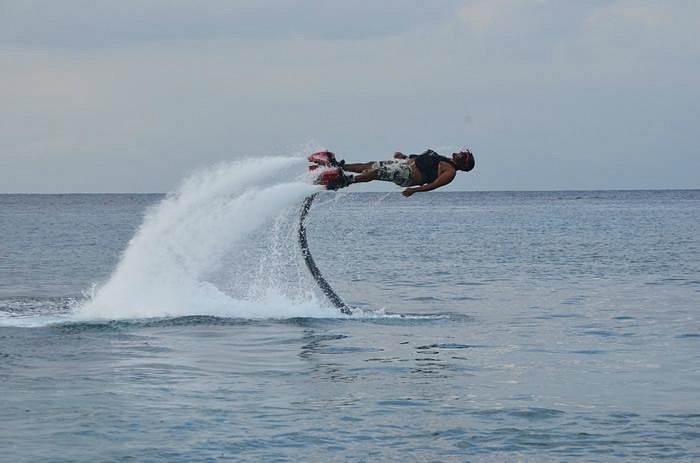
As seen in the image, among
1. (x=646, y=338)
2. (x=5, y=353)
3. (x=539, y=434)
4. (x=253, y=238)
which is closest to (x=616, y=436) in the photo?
(x=539, y=434)

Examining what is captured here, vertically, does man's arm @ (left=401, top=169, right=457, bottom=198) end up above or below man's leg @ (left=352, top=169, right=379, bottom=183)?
below

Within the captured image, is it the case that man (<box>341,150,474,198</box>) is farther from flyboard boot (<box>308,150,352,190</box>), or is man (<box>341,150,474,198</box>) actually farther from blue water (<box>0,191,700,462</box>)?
blue water (<box>0,191,700,462</box>)

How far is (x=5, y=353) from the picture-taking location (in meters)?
21.3

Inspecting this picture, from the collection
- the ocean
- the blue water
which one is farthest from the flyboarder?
the blue water

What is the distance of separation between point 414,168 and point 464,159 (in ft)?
3.59

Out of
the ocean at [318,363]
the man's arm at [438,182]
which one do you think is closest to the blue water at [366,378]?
the ocean at [318,363]

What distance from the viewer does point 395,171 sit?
23.3 meters

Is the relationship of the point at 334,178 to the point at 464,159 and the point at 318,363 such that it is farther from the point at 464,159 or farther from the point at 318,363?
the point at 318,363

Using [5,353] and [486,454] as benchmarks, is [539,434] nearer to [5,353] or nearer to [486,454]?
[486,454]

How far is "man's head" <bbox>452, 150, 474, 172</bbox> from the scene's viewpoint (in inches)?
907

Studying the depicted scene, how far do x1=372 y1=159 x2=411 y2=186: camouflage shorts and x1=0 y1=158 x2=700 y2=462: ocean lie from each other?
5.83 ft

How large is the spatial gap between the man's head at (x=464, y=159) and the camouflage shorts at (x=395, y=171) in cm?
104

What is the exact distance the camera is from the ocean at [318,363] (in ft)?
48.6

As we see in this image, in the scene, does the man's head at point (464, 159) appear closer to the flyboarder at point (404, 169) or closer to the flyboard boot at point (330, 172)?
the flyboarder at point (404, 169)
